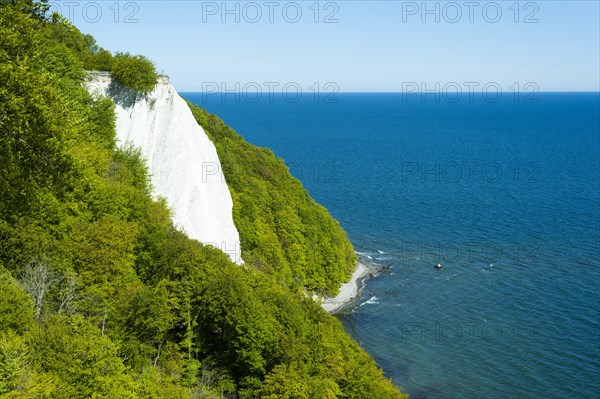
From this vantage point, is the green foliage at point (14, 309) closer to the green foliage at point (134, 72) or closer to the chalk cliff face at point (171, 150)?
the chalk cliff face at point (171, 150)

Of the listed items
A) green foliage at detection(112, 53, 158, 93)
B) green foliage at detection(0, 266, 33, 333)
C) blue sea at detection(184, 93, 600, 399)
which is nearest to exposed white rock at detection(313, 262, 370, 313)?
blue sea at detection(184, 93, 600, 399)

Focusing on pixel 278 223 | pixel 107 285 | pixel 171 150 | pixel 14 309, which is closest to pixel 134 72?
pixel 171 150

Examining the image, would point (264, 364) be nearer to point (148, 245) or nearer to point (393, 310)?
point (148, 245)

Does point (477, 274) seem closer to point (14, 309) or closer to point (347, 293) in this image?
point (347, 293)

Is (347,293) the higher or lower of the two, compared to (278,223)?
lower

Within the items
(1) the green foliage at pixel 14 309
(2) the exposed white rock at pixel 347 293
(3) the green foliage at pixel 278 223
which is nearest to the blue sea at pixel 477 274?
(2) the exposed white rock at pixel 347 293

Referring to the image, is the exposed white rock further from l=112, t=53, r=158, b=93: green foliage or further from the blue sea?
l=112, t=53, r=158, b=93: green foliage

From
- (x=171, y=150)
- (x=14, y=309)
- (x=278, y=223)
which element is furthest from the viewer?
(x=278, y=223)
